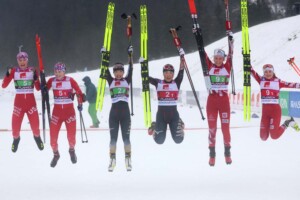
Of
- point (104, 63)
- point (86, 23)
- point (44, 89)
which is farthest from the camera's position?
point (86, 23)

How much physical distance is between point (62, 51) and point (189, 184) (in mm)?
22988

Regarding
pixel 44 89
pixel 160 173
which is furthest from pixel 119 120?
pixel 160 173

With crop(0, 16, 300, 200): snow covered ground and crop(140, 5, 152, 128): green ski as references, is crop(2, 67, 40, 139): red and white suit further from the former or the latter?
crop(140, 5, 152, 128): green ski

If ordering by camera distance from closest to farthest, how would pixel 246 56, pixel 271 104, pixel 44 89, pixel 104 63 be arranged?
pixel 104 63
pixel 44 89
pixel 246 56
pixel 271 104

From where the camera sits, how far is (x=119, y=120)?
8297 mm

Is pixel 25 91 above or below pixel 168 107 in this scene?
above

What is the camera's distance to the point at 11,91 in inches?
1914

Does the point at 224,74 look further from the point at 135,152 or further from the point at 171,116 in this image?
the point at 135,152

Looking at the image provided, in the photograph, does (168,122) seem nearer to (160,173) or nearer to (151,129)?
(151,129)

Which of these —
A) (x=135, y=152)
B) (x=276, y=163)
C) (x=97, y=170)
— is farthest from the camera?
(x=135, y=152)

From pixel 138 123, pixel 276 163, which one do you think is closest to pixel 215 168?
pixel 276 163

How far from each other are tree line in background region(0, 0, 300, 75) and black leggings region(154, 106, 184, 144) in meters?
2.33

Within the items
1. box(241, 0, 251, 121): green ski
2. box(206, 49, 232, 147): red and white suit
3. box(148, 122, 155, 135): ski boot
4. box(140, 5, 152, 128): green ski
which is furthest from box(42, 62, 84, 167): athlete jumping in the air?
box(241, 0, 251, 121): green ski

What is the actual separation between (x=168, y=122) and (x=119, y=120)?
0.95 meters
